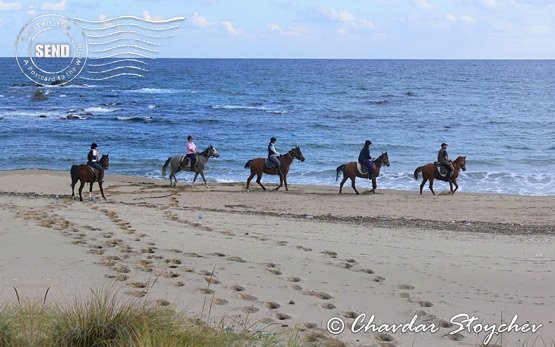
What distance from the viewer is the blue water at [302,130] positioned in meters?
27.8

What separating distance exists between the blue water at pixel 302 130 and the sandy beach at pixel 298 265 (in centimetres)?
1029

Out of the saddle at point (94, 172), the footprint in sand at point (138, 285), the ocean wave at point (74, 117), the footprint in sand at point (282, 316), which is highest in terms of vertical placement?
the ocean wave at point (74, 117)

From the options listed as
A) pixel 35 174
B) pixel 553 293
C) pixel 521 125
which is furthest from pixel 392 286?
pixel 521 125

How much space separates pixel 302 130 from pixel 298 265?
31.1 m

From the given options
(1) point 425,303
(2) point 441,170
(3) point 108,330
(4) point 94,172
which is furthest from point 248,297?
(2) point 441,170

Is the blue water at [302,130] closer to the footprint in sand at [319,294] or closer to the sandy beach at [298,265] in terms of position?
the sandy beach at [298,265]

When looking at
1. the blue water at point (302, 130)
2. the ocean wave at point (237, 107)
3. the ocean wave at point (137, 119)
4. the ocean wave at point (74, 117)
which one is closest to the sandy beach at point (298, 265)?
the blue water at point (302, 130)

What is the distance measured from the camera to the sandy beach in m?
7.72

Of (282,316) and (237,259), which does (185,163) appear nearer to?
(237,259)

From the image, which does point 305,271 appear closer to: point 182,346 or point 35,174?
point 182,346

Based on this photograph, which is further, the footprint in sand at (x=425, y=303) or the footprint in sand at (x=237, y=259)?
the footprint in sand at (x=237, y=259)

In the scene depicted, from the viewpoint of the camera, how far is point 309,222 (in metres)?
15.0

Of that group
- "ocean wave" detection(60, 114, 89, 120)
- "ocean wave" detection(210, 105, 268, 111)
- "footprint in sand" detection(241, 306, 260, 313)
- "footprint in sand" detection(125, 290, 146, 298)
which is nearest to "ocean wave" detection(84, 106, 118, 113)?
"ocean wave" detection(60, 114, 89, 120)

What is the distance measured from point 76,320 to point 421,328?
3.77 metres
